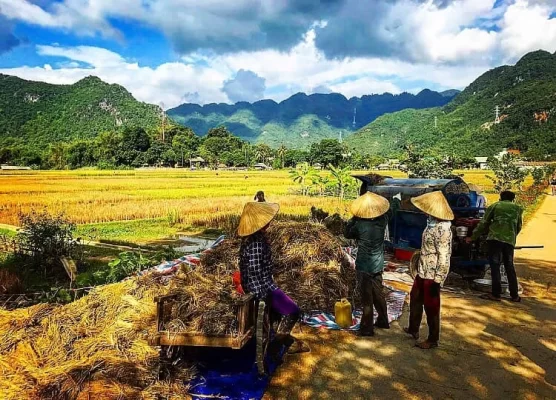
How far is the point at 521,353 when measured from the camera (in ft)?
14.6

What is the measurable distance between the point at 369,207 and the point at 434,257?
87cm

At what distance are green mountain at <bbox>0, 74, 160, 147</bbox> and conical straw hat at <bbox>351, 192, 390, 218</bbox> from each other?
270 ft

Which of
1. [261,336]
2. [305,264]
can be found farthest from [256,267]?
[305,264]

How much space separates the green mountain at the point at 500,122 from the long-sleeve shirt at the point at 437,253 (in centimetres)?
4868

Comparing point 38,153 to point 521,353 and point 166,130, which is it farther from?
point 521,353

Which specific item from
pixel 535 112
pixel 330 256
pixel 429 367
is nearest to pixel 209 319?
pixel 429 367

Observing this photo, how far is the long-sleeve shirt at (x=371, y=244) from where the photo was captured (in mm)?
4688

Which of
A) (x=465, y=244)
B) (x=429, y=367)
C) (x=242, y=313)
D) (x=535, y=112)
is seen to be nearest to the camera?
(x=242, y=313)

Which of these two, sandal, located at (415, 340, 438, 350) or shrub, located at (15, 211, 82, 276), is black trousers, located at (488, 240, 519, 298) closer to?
sandal, located at (415, 340, 438, 350)

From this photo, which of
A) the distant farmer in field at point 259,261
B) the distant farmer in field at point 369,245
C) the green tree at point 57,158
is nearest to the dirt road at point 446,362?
the distant farmer in field at point 369,245

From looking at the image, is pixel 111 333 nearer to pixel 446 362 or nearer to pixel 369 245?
pixel 369 245

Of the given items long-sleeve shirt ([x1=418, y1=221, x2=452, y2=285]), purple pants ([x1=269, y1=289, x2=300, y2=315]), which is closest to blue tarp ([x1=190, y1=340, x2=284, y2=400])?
purple pants ([x1=269, y1=289, x2=300, y2=315])

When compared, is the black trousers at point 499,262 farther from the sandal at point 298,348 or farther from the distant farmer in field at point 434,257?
the sandal at point 298,348

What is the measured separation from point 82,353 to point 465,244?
232 inches
